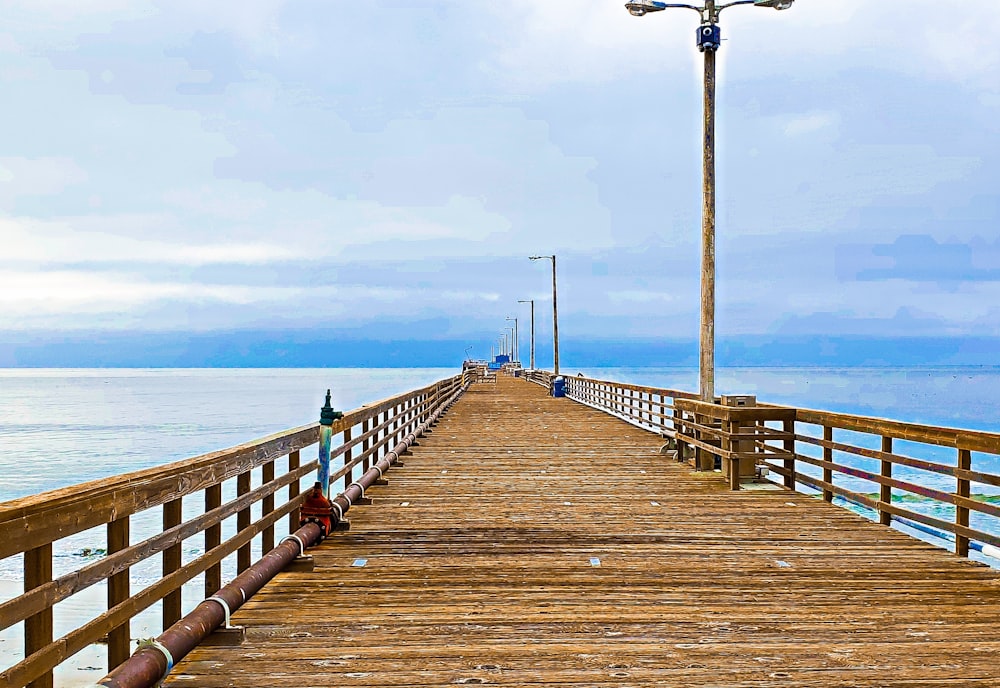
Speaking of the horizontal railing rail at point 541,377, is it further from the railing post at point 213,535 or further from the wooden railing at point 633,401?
the railing post at point 213,535

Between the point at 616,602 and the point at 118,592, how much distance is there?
2.98 metres

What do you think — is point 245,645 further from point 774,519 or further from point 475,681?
point 774,519

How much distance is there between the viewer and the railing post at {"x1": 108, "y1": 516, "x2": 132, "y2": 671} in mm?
3734

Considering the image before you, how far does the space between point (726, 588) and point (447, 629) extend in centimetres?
203

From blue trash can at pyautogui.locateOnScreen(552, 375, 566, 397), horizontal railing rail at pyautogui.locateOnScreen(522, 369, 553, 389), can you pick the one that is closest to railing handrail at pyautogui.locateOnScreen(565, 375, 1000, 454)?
blue trash can at pyautogui.locateOnScreen(552, 375, 566, 397)

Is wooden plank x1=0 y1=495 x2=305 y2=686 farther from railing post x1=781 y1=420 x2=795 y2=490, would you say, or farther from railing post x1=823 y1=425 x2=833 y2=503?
railing post x1=781 y1=420 x2=795 y2=490

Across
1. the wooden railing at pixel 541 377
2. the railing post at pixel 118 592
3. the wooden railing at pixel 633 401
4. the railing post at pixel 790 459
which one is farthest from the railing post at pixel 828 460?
the wooden railing at pixel 541 377

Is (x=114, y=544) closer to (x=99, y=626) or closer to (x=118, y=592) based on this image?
(x=118, y=592)

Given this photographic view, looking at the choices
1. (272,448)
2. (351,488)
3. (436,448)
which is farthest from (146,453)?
(272,448)

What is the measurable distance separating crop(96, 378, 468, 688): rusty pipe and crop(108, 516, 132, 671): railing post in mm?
67

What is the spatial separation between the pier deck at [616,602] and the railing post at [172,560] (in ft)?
0.86

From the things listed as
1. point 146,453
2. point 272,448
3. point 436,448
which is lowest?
point 146,453

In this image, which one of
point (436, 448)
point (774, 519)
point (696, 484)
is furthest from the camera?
point (436, 448)

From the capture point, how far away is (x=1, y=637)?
1088 cm
